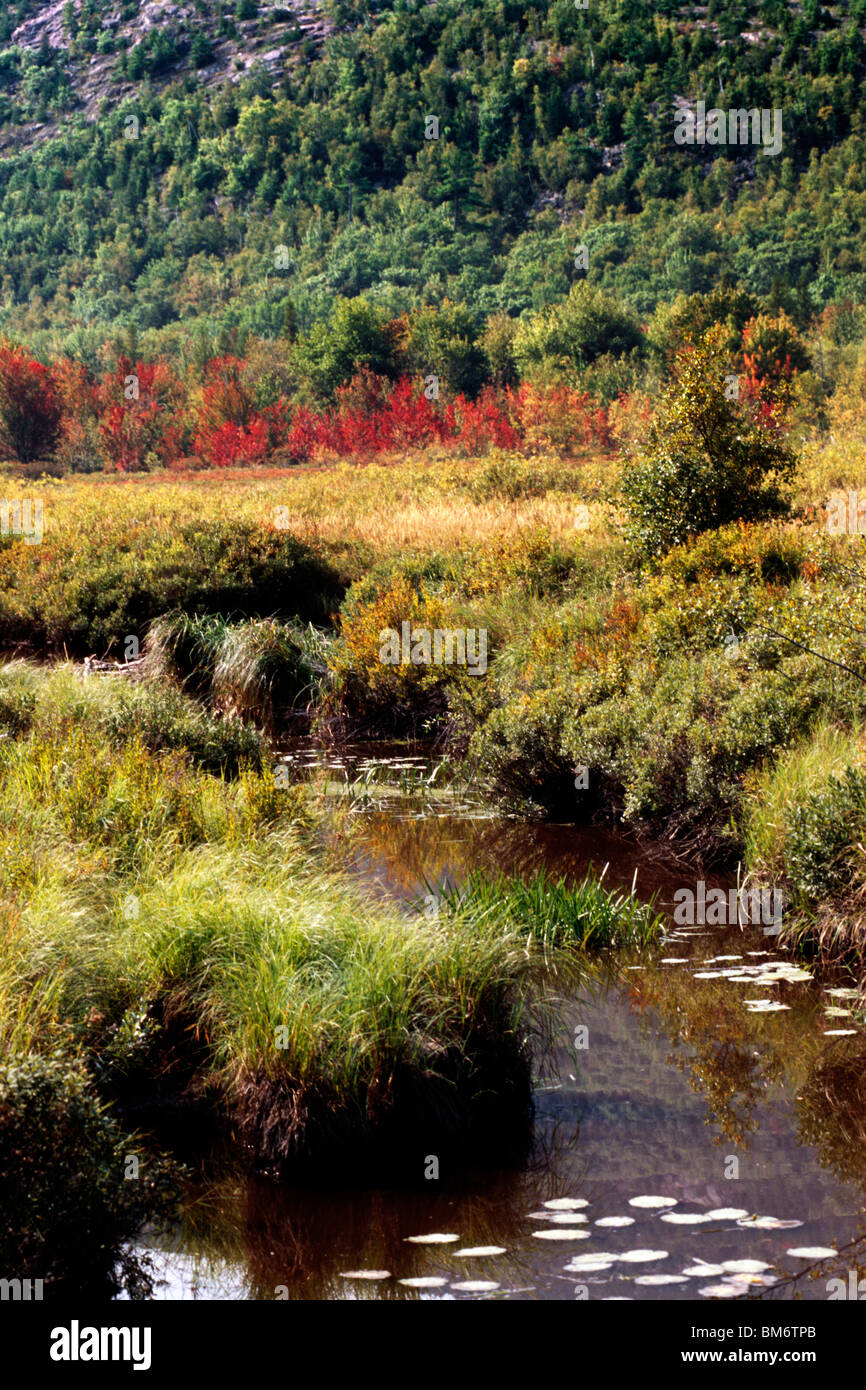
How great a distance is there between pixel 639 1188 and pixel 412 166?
149 meters

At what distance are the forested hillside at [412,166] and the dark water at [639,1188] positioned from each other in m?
72.6

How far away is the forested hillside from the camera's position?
9956cm

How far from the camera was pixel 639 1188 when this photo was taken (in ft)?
16.4

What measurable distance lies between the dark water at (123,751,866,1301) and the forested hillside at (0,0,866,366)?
7262cm

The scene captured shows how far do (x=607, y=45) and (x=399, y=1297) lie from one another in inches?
6543

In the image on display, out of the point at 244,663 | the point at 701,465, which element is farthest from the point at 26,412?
the point at 701,465

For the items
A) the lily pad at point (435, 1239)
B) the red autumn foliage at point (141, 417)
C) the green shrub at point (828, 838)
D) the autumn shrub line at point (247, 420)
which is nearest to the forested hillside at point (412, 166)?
the red autumn foliage at point (141, 417)

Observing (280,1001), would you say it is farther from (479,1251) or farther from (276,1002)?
(479,1251)

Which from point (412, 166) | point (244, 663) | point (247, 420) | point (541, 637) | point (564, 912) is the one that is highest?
point (412, 166)

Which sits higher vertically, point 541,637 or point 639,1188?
point 639,1188

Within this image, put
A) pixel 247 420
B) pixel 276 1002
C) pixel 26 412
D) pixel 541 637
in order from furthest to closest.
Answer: pixel 247 420, pixel 26 412, pixel 541 637, pixel 276 1002

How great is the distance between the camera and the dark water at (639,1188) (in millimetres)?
4418

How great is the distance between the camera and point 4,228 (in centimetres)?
14738

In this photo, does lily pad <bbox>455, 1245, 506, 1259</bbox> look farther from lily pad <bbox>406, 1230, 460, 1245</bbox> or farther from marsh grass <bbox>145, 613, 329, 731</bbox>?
marsh grass <bbox>145, 613, 329, 731</bbox>
